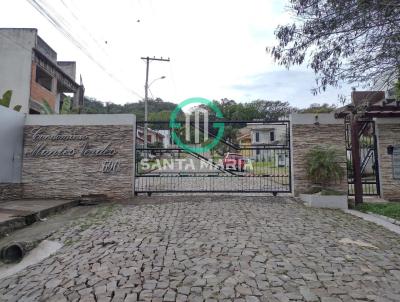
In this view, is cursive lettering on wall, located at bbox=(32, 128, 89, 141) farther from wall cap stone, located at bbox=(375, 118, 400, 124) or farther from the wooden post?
wall cap stone, located at bbox=(375, 118, 400, 124)

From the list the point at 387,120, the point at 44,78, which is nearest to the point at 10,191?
the point at 387,120

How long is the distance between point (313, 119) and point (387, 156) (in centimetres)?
255

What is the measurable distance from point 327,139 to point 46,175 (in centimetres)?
859

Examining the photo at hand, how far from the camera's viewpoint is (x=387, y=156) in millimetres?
8945

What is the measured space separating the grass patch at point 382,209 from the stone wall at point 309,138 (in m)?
1.50

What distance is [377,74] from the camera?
19.3 ft

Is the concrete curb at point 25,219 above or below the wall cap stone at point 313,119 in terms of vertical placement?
below

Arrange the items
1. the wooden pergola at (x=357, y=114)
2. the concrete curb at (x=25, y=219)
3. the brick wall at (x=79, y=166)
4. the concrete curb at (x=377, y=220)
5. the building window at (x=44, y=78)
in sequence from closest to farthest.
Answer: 1. the concrete curb at (x=25, y=219)
2. the concrete curb at (x=377, y=220)
3. the wooden pergola at (x=357, y=114)
4. the brick wall at (x=79, y=166)
5. the building window at (x=44, y=78)

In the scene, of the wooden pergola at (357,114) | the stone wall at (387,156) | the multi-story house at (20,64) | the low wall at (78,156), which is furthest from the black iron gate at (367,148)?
the multi-story house at (20,64)

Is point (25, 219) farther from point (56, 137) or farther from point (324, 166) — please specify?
point (324, 166)

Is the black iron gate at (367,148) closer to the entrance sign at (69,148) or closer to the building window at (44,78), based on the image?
the entrance sign at (69,148)

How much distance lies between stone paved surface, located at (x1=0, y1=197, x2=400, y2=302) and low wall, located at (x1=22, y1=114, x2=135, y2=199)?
2834 mm

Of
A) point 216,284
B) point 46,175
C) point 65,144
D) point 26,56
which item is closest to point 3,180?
point 46,175

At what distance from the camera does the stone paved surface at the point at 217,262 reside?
3.03 metres
